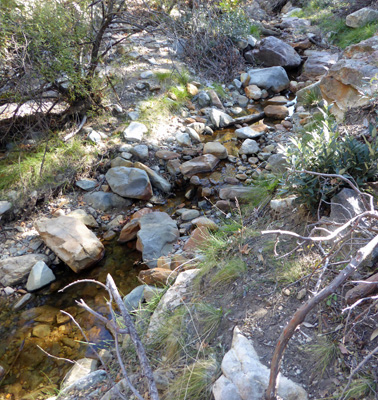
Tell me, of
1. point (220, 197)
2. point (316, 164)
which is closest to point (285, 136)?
point (220, 197)

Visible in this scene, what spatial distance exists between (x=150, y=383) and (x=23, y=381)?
173 centimetres

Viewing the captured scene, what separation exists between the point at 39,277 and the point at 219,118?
3.63 m

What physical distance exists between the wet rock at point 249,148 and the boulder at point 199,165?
1.54ft

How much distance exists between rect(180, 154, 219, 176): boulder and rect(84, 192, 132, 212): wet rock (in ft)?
2.85

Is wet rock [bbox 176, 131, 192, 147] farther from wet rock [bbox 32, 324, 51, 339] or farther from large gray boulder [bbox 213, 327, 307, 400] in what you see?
large gray boulder [bbox 213, 327, 307, 400]

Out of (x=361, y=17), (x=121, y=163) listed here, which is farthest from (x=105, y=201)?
(x=361, y=17)

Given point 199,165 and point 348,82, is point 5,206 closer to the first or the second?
point 199,165

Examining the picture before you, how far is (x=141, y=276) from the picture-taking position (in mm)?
3576

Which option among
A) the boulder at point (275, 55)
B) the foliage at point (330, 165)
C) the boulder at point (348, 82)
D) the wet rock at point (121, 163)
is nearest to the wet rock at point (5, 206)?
the wet rock at point (121, 163)

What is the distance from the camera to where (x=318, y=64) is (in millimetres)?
7117

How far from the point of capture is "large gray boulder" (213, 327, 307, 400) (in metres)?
1.74

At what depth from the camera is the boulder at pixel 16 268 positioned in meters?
3.71

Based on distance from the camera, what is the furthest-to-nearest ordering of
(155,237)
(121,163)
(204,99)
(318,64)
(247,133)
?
(318,64)
(204,99)
(247,133)
(121,163)
(155,237)

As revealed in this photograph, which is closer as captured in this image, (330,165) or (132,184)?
(330,165)
